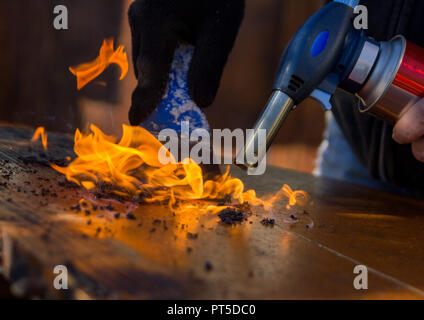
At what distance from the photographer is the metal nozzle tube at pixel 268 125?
860 mm

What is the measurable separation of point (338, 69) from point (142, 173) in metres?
0.56

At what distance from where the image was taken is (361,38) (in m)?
0.94

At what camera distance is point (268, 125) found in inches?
35.0

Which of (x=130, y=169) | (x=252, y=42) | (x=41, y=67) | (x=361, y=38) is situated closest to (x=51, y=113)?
(x=41, y=67)

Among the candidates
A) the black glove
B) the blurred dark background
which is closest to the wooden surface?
the black glove

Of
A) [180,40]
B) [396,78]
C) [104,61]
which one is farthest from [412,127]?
[104,61]

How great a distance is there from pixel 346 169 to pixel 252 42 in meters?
1.89

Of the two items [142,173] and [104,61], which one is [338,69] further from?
[104,61]

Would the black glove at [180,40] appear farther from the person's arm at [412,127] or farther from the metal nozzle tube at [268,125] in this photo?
the person's arm at [412,127]

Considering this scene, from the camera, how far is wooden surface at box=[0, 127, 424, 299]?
50 cm

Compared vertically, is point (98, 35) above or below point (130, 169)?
above

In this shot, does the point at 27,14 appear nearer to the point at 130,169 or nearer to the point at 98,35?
the point at 98,35

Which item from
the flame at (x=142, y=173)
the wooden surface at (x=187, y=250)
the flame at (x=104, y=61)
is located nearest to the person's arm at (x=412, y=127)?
the wooden surface at (x=187, y=250)

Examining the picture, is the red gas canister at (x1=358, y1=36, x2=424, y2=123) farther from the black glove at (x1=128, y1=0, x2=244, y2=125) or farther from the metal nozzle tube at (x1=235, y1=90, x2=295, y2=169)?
the black glove at (x1=128, y1=0, x2=244, y2=125)
